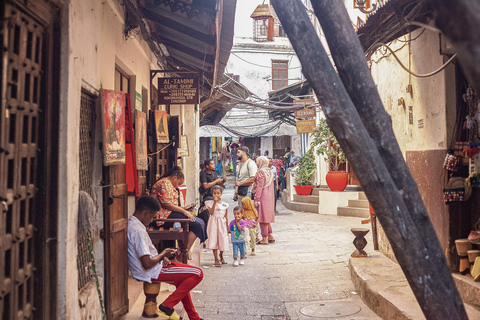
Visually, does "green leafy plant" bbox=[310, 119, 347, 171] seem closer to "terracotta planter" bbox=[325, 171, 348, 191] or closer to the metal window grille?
"terracotta planter" bbox=[325, 171, 348, 191]

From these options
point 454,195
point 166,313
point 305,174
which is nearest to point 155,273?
point 166,313

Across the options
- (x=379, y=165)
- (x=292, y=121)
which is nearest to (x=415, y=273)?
(x=379, y=165)

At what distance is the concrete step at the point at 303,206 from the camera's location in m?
16.8

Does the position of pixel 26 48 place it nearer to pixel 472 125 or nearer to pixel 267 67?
pixel 472 125

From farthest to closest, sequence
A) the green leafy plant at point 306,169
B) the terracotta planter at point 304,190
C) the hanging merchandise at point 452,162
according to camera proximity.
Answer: the green leafy plant at point 306,169 → the terracotta planter at point 304,190 → the hanging merchandise at point 452,162

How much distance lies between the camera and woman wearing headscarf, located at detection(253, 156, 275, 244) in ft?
35.4

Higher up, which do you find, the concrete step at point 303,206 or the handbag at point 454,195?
the handbag at point 454,195

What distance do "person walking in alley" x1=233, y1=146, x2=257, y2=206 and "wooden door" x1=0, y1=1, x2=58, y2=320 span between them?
24.7ft

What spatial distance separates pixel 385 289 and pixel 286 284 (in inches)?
69.5

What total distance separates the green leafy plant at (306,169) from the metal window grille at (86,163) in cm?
1409

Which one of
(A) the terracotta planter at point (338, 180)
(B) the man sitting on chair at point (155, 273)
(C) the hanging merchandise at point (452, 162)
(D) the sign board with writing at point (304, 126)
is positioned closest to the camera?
(B) the man sitting on chair at point (155, 273)

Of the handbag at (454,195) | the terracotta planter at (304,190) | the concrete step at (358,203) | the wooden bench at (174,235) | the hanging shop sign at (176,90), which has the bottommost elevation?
the concrete step at (358,203)

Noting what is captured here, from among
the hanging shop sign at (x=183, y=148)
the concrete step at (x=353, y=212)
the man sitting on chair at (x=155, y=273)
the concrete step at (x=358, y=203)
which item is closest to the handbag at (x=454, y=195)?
the man sitting on chair at (x=155, y=273)

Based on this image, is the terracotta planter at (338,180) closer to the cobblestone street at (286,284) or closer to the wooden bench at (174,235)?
the cobblestone street at (286,284)
